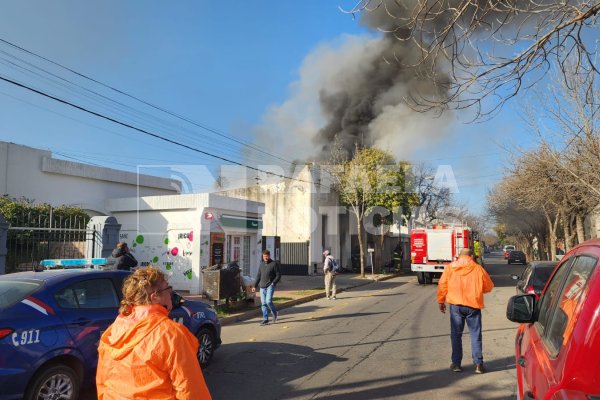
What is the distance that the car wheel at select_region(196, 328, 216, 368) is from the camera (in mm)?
6348

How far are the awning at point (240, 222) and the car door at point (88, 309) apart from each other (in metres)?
11.1

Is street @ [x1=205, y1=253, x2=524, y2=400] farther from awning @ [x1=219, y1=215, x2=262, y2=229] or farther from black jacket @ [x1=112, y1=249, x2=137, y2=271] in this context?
awning @ [x1=219, y1=215, x2=262, y2=229]

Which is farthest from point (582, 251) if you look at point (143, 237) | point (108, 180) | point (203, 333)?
point (108, 180)

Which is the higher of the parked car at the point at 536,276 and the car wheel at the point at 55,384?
the parked car at the point at 536,276

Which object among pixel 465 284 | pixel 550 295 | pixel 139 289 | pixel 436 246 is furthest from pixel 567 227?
pixel 139 289

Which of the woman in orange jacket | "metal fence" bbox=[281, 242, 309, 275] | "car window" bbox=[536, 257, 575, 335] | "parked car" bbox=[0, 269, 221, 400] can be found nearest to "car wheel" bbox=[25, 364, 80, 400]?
"parked car" bbox=[0, 269, 221, 400]

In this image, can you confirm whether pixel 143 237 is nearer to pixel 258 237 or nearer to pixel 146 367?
pixel 258 237

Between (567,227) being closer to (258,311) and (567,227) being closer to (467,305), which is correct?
(258,311)

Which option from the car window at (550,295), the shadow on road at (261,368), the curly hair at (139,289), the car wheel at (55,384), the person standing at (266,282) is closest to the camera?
the curly hair at (139,289)

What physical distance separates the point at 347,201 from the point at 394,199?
2.73 metres

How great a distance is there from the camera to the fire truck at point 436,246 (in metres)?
21.6

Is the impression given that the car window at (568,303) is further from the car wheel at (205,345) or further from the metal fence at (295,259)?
the metal fence at (295,259)

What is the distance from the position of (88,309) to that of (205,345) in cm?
193

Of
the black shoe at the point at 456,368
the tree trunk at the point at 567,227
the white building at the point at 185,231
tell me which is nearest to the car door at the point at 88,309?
the black shoe at the point at 456,368
